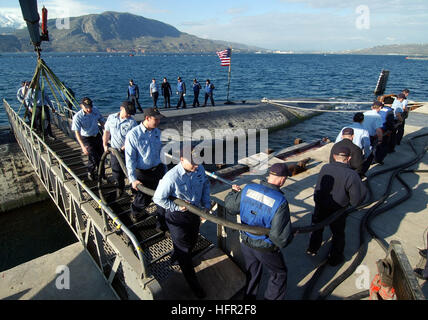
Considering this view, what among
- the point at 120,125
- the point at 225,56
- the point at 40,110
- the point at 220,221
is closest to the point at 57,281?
the point at 120,125

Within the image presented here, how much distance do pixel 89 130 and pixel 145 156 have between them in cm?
322

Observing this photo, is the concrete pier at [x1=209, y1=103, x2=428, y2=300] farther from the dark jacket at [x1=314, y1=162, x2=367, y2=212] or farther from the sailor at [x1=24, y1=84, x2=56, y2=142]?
the sailor at [x1=24, y1=84, x2=56, y2=142]

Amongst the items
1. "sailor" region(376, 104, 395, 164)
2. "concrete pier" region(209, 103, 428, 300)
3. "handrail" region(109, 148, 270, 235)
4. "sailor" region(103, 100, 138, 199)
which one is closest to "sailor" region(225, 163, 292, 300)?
"handrail" region(109, 148, 270, 235)

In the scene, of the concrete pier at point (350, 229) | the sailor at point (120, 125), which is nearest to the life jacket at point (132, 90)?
the concrete pier at point (350, 229)

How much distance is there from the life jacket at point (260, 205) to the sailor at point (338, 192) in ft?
6.55

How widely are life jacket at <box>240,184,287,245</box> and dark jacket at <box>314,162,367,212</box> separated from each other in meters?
1.99

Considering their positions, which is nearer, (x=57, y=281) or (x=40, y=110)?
(x=57, y=281)

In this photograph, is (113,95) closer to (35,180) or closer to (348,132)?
(35,180)

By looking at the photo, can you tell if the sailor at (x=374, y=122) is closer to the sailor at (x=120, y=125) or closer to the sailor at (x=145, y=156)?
the sailor at (x=145, y=156)

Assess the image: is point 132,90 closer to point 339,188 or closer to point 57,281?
point 57,281

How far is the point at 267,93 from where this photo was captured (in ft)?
148

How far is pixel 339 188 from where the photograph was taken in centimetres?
490
